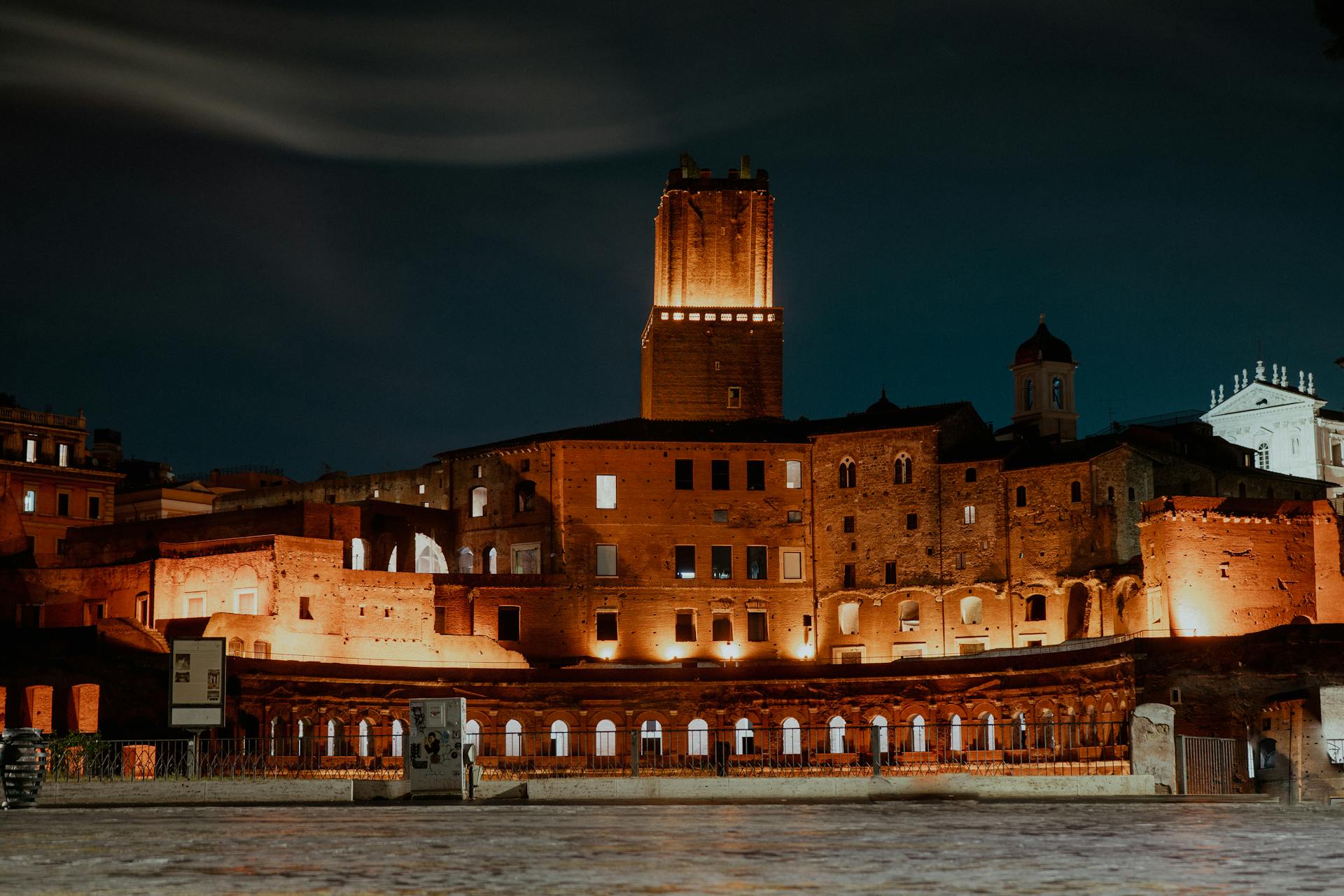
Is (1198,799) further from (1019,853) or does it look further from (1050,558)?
(1050,558)

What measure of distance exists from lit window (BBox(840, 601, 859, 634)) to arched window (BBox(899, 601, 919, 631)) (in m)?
1.66

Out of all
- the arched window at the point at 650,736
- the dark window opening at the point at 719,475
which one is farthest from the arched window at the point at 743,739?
the dark window opening at the point at 719,475

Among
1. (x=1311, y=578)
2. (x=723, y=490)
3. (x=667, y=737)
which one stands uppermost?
(x=723, y=490)

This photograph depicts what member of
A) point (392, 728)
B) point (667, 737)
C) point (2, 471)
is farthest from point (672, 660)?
point (2, 471)

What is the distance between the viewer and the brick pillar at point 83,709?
46.0m

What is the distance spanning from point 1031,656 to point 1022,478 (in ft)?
29.7

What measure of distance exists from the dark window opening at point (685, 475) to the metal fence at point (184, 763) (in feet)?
64.1

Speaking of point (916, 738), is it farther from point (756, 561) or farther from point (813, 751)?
point (756, 561)

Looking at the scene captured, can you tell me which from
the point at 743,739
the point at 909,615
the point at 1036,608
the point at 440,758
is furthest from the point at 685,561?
the point at 440,758

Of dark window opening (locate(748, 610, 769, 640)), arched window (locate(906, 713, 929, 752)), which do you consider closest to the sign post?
arched window (locate(906, 713, 929, 752))

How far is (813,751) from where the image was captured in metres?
47.5

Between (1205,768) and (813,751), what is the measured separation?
19807 mm

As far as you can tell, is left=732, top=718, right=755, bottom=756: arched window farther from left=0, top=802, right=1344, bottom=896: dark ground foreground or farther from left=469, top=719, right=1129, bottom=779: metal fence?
left=0, top=802, right=1344, bottom=896: dark ground foreground

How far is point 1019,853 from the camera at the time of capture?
14.4 metres
